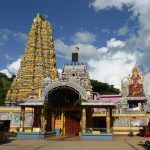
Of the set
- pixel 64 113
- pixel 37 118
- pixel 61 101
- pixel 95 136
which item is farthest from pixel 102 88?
pixel 95 136

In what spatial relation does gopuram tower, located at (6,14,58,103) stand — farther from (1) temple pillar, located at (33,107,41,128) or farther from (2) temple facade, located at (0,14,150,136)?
(1) temple pillar, located at (33,107,41,128)

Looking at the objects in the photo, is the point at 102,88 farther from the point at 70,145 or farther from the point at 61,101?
the point at 70,145

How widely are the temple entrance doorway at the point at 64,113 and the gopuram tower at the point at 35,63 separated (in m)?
21.7

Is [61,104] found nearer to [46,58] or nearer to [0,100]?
[46,58]

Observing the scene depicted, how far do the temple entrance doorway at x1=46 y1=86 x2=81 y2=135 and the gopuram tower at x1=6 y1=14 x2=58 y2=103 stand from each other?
21.7m

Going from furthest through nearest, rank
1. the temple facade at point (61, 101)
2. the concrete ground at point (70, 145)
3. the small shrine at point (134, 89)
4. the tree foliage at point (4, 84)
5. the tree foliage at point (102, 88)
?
the tree foliage at point (102, 88) < the tree foliage at point (4, 84) < the small shrine at point (134, 89) < the temple facade at point (61, 101) < the concrete ground at point (70, 145)

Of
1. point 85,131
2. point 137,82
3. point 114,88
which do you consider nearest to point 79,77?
point 137,82

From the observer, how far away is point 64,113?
41219 millimetres

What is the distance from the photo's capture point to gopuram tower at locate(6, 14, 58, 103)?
6625cm

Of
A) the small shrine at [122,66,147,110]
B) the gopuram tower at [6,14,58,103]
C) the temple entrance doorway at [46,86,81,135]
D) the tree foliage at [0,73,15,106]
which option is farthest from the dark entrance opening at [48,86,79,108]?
the tree foliage at [0,73,15,106]

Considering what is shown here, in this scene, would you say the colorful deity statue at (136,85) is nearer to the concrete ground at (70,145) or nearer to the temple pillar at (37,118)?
the temple pillar at (37,118)

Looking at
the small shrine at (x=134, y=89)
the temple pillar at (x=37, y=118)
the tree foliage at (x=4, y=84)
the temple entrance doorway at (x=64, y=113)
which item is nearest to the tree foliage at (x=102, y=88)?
the tree foliage at (x=4, y=84)

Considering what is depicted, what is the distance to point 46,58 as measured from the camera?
70562mm

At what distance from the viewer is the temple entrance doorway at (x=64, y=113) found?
4088cm
